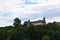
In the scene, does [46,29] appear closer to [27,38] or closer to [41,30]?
[41,30]

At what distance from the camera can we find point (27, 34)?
372 feet

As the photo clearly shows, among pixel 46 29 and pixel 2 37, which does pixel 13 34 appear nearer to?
pixel 2 37

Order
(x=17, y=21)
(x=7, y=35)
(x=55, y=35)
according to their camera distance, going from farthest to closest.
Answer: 1. (x=17, y=21)
2. (x=7, y=35)
3. (x=55, y=35)

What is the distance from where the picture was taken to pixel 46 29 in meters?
120

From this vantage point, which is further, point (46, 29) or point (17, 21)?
point (17, 21)

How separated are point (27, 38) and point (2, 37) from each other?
770 centimetres

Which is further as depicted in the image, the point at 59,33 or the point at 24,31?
the point at 24,31

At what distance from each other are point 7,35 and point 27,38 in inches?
247

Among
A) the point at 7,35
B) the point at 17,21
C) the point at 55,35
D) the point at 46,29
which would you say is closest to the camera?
the point at 55,35

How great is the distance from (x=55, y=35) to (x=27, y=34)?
11942 mm

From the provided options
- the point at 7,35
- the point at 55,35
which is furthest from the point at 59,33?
the point at 7,35

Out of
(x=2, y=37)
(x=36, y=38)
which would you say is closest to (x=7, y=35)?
(x=2, y=37)

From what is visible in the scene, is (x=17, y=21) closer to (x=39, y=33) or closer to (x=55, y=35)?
(x=39, y=33)

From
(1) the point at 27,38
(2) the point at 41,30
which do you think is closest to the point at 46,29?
(2) the point at 41,30
